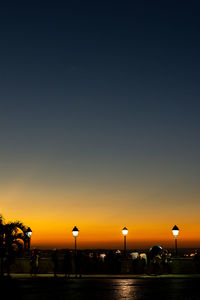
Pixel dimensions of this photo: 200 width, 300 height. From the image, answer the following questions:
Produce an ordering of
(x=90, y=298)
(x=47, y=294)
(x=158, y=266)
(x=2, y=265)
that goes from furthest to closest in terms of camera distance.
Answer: (x=158, y=266) < (x=2, y=265) < (x=47, y=294) < (x=90, y=298)

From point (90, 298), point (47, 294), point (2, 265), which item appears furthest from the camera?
point (2, 265)

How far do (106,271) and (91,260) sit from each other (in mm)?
1270

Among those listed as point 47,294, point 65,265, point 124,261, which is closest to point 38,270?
point 65,265

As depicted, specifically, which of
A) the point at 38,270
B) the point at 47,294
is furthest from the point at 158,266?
the point at 47,294

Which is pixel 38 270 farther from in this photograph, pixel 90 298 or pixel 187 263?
pixel 90 298

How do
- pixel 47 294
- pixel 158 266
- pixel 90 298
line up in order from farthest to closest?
pixel 158 266 → pixel 47 294 → pixel 90 298

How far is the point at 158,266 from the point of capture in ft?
122

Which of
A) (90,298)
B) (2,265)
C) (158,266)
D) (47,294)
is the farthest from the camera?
(158,266)

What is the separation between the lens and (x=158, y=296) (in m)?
19.5

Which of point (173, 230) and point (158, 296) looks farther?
point (173, 230)

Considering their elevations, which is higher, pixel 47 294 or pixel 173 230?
pixel 173 230

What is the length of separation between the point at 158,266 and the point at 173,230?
268 centimetres

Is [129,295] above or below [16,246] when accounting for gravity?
below

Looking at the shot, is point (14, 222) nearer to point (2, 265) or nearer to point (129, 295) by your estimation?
point (2, 265)
